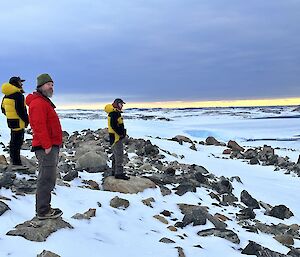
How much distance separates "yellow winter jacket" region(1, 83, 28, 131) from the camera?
884 centimetres

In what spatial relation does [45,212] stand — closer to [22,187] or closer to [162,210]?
[22,187]

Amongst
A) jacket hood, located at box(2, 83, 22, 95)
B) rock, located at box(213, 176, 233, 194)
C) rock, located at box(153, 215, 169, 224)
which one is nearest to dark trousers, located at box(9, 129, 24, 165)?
jacket hood, located at box(2, 83, 22, 95)

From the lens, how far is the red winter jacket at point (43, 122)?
6.16 meters

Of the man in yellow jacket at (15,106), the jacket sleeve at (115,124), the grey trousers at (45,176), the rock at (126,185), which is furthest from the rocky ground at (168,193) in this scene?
the jacket sleeve at (115,124)

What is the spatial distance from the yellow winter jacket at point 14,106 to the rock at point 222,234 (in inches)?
166

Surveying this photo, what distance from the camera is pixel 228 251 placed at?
7.26 meters

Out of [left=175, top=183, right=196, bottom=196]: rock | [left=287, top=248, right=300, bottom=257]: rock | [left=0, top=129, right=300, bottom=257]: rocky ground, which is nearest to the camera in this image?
[left=0, top=129, right=300, bottom=257]: rocky ground

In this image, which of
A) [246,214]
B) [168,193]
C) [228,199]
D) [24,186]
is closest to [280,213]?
[246,214]

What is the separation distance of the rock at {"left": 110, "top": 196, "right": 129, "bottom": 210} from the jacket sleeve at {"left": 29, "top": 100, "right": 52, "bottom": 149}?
2.59 meters

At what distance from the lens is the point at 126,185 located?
10.0 metres

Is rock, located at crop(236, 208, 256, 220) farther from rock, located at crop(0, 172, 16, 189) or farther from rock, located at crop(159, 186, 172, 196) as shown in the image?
rock, located at crop(0, 172, 16, 189)

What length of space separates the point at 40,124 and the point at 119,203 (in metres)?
2.95

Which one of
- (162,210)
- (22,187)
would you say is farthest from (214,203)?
(22,187)

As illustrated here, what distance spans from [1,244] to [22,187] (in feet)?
8.26
